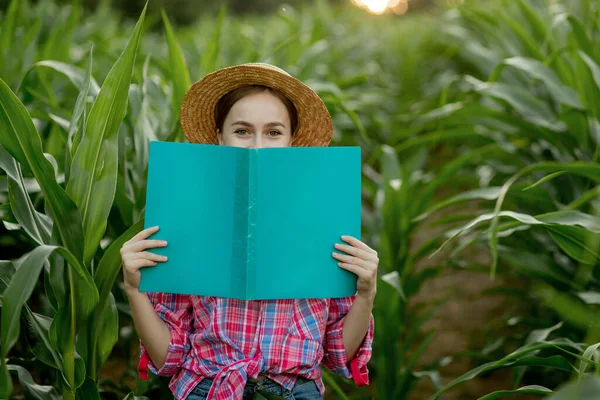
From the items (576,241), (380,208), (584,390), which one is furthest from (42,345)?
(380,208)

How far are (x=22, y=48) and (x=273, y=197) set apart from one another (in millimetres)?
1495

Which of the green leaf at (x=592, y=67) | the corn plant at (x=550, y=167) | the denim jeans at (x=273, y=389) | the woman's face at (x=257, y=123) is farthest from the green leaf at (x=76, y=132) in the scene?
the green leaf at (x=592, y=67)

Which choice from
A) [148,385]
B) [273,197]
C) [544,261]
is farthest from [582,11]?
[148,385]

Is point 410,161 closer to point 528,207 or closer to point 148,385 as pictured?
point 528,207

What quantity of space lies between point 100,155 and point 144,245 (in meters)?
0.16

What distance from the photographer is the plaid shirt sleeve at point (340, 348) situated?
109cm

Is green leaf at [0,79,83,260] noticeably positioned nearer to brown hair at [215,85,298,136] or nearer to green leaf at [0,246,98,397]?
green leaf at [0,246,98,397]

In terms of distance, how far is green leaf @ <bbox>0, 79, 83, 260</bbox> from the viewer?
3.11 feet

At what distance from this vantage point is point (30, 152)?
0.96m

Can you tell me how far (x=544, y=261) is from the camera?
1.61 metres

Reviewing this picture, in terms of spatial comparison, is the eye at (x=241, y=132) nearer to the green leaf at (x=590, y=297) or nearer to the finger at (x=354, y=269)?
the finger at (x=354, y=269)

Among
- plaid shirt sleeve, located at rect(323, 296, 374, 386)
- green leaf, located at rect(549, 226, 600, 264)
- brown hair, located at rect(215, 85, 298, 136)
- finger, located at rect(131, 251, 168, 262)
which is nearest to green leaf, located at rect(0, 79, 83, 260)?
finger, located at rect(131, 251, 168, 262)

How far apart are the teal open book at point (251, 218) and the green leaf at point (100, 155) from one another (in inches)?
3.4

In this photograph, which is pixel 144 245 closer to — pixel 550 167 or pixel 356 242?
pixel 356 242
